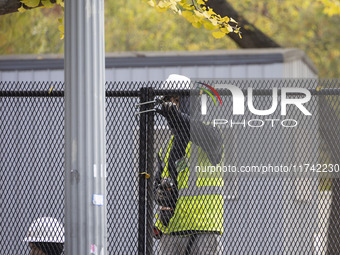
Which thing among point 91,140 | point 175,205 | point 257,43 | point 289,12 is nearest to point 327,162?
point 175,205

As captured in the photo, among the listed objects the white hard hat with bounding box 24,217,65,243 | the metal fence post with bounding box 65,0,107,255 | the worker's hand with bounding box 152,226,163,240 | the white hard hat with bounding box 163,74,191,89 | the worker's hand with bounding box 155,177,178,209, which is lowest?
the white hard hat with bounding box 24,217,65,243

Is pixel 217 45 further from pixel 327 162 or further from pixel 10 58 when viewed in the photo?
pixel 327 162

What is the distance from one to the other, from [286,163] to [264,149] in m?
0.21

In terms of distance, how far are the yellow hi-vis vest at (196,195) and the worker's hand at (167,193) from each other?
0.04 metres

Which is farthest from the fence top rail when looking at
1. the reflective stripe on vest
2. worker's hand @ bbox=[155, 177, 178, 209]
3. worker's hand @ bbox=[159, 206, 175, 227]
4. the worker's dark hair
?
the worker's dark hair

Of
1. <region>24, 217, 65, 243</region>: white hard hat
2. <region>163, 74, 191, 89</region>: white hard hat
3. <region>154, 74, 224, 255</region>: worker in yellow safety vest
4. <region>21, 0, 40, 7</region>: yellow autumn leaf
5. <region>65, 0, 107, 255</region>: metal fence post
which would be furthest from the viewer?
<region>24, 217, 65, 243</region>: white hard hat

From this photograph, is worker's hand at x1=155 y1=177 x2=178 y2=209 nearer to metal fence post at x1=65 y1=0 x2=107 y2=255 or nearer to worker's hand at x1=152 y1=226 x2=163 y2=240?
worker's hand at x1=152 y1=226 x2=163 y2=240

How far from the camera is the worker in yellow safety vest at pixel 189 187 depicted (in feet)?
17.6

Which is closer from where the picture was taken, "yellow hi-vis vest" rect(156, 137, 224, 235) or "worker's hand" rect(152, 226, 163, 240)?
"yellow hi-vis vest" rect(156, 137, 224, 235)

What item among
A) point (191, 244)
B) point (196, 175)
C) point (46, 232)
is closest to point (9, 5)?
point (46, 232)

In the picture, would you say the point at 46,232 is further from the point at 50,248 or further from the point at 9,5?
the point at 9,5

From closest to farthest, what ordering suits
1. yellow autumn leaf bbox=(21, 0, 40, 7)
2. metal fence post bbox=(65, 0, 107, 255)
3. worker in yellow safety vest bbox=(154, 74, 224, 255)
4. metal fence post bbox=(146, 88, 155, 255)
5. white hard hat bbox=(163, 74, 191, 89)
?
metal fence post bbox=(65, 0, 107, 255), yellow autumn leaf bbox=(21, 0, 40, 7), worker in yellow safety vest bbox=(154, 74, 224, 255), metal fence post bbox=(146, 88, 155, 255), white hard hat bbox=(163, 74, 191, 89)

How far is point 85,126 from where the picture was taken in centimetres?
400

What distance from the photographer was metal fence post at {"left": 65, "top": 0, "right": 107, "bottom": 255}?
3.98 meters
